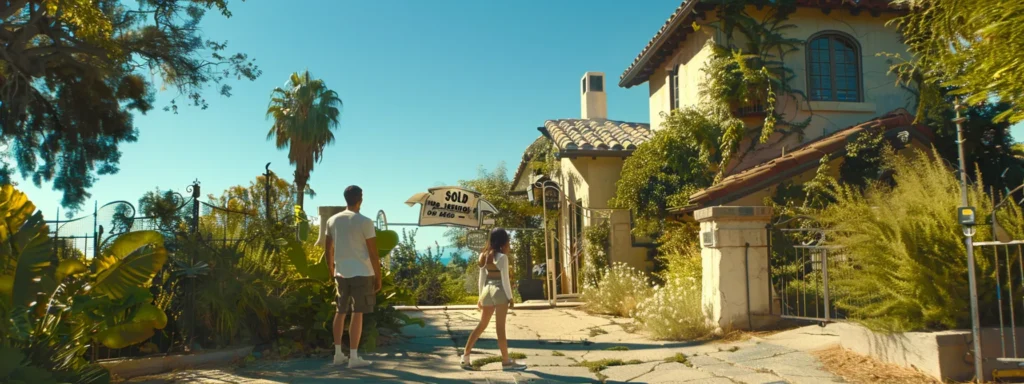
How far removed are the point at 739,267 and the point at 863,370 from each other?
6.88 feet

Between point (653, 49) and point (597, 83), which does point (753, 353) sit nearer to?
point (653, 49)

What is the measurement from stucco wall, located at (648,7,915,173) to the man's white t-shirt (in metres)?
8.08

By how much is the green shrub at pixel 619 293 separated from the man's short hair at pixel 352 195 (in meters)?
4.98

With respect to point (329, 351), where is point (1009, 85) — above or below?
above

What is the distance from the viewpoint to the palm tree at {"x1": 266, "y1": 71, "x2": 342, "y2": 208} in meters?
27.7

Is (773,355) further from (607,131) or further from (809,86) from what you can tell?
(607,131)

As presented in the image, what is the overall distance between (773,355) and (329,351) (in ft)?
14.5

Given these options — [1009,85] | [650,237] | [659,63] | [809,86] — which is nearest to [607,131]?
[659,63]

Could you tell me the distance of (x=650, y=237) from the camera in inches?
557

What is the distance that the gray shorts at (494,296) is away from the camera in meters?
6.48

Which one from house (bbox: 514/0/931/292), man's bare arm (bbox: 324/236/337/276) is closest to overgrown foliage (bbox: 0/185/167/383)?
man's bare arm (bbox: 324/236/337/276)

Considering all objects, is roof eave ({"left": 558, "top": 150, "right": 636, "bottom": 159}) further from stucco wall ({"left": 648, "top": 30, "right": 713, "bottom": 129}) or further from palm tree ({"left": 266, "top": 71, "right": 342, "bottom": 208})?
palm tree ({"left": 266, "top": 71, "right": 342, "bottom": 208})

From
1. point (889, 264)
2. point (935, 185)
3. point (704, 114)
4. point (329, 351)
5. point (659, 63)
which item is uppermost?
point (659, 63)

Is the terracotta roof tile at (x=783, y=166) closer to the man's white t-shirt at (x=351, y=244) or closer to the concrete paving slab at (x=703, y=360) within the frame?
the concrete paving slab at (x=703, y=360)
